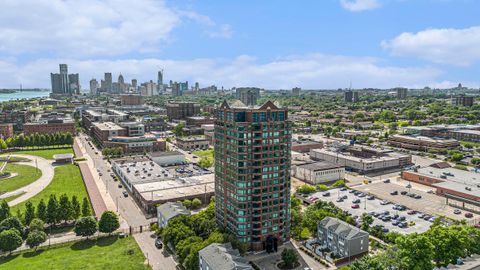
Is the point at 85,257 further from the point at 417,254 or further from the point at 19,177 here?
the point at 19,177

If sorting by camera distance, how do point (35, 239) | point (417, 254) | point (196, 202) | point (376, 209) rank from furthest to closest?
point (196, 202) → point (376, 209) → point (35, 239) → point (417, 254)

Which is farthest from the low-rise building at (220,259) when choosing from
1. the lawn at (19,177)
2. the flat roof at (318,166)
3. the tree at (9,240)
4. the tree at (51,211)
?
the lawn at (19,177)

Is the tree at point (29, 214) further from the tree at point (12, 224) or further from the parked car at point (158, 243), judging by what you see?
the parked car at point (158, 243)

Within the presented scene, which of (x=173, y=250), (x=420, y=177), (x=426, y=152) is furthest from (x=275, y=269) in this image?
(x=426, y=152)

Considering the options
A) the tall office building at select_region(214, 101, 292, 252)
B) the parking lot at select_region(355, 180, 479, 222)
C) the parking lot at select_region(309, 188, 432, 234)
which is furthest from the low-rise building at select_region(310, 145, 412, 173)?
the tall office building at select_region(214, 101, 292, 252)

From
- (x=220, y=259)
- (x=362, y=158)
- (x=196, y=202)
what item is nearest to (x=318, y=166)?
(x=362, y=158)

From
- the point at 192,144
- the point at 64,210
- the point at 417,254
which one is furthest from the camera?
the point at 192,144

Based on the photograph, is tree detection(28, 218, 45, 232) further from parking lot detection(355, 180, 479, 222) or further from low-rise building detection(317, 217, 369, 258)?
parking lot detection(355, 180, 479, 222)
